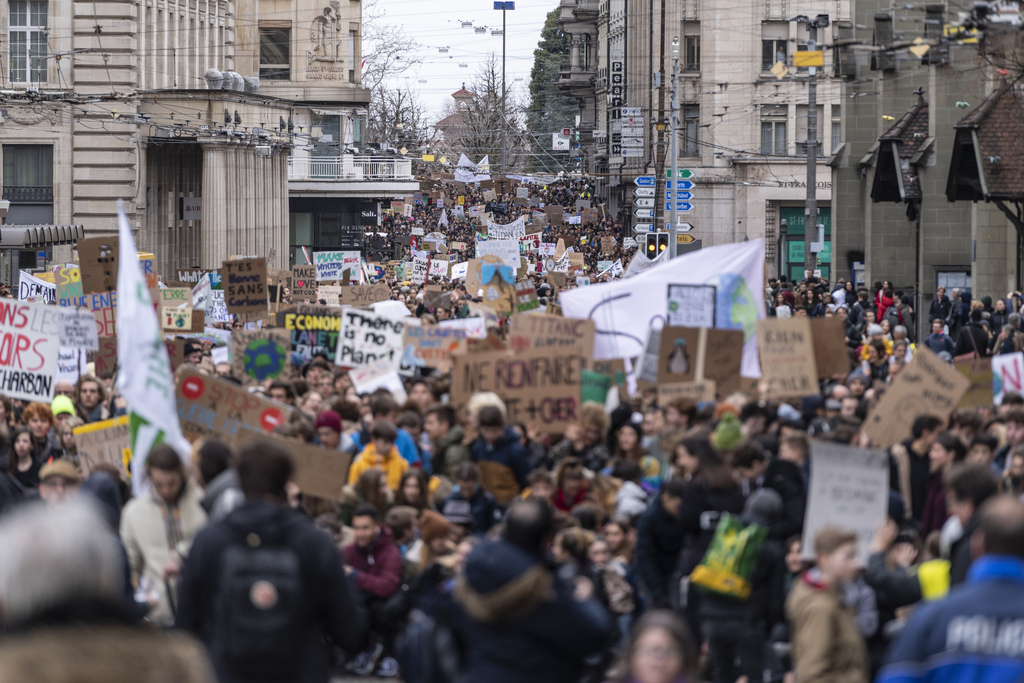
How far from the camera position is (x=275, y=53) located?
70.6 m

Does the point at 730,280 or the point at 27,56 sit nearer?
the point at 730,280

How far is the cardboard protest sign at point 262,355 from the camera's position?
636 inches

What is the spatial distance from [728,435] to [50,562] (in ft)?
22.7

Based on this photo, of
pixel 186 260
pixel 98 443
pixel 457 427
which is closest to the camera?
pixel 98 443

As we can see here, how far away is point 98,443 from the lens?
34.0ft

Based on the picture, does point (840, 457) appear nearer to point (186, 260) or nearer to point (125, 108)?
point (125, 108)

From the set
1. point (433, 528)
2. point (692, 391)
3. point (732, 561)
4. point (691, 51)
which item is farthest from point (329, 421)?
point (691, 51)

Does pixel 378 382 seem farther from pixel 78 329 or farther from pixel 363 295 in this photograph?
pixel 363 295

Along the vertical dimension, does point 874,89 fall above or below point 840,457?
above

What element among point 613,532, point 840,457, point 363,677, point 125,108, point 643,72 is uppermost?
point 643,72

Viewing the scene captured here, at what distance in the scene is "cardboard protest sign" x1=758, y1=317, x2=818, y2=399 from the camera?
14.0 meters

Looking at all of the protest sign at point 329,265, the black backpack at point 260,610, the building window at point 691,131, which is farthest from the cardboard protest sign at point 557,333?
the building window at point 691,131

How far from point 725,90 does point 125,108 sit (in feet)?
84.8

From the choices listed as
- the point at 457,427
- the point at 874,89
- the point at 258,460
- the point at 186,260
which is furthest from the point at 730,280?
the point at 186,260
